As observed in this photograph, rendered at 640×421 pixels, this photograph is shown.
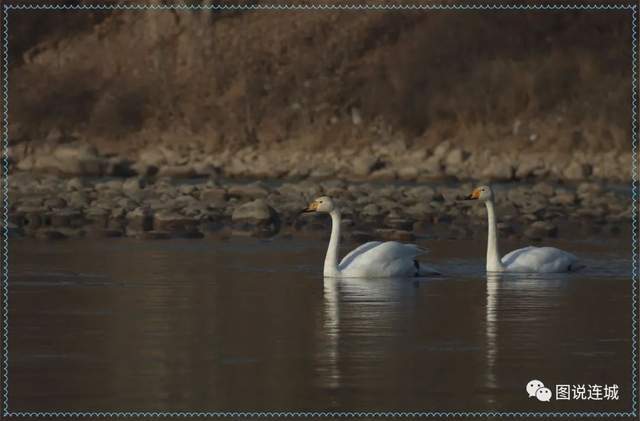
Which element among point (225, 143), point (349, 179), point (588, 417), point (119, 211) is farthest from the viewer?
point (225, 143)

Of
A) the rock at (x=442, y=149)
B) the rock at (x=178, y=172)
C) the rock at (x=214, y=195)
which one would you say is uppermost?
the rock at (x=442, y=149)

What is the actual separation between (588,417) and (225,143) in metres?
38.3

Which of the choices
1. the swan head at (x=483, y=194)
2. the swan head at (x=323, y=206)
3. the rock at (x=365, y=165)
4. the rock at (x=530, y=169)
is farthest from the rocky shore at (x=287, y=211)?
the rock at (x=365, y=165)

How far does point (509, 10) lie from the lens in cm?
5069

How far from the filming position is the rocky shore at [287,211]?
25.4 meters

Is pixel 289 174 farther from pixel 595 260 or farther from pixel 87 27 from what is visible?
pixel 595 260

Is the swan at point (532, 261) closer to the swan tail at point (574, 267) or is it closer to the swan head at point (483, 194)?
the swan tail at point (574, 267)

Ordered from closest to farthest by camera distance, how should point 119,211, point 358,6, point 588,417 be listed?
point 588,417 < point 119,211 < point 358,6

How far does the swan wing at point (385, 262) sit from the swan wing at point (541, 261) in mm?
1234

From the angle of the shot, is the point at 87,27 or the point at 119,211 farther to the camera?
the point at 87,27

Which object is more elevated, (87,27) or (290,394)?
(87,27)

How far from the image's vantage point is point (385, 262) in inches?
728

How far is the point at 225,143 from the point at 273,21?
234 inches

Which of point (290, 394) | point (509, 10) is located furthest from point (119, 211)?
point (509, 10)
